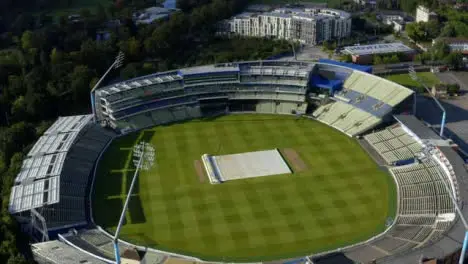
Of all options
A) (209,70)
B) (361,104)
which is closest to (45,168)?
(209,70)

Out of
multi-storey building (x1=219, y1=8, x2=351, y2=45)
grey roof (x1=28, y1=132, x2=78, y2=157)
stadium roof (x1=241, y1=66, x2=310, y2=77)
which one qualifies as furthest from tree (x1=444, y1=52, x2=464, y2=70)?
grey roof (x1=28, y1=132, x2=78, y2=157)

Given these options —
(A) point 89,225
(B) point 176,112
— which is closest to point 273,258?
(A) point 89,225

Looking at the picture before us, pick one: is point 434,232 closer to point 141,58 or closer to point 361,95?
point 361,95

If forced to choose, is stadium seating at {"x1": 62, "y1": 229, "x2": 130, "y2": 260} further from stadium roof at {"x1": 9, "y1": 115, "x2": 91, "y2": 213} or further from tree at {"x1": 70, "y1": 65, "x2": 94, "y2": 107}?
tree at {"x1": 70, "y1": 65, "x2": 94, "y2": 107}

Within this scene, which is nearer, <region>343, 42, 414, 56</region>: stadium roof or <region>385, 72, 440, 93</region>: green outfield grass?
<region>385, 72, 440, 93</region>: green outfield grass

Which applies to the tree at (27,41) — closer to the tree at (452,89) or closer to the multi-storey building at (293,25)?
the multi-storey building at (293,25)

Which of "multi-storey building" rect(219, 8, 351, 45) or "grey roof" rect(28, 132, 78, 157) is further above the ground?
"multi-storey building" rect(219, 8, 351, 45)
